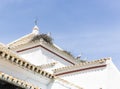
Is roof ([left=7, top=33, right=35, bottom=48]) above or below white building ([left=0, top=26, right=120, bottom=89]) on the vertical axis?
above

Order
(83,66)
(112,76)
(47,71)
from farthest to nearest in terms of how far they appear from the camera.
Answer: (47,71), (83,66), (112,76)

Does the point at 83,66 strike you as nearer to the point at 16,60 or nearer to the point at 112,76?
the point at 112,76

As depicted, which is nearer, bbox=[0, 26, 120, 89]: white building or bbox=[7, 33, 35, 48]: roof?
bbox=[0, 26, 120, 89]: white building

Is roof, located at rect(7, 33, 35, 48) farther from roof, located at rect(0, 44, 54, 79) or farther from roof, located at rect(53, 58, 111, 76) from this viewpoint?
roof, located at rect(0, 44, 54, 79)

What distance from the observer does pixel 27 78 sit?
13094 millimetres

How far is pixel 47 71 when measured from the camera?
17969 millimetres

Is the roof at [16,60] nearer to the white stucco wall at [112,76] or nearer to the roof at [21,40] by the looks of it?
the white stucco wall at [112,76]

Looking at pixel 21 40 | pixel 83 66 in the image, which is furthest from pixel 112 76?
pixel 21 40

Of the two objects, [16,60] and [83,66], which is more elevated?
[83,66]

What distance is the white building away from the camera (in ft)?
39.0

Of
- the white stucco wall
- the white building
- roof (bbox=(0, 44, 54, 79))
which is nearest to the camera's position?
roof (bbox=(0, 44, 54, 79))

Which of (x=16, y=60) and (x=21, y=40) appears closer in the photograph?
(x=16, y=60)

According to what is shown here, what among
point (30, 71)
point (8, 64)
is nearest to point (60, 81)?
point (30, 71)

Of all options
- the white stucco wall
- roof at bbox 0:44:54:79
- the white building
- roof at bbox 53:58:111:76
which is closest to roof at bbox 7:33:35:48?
the white building
